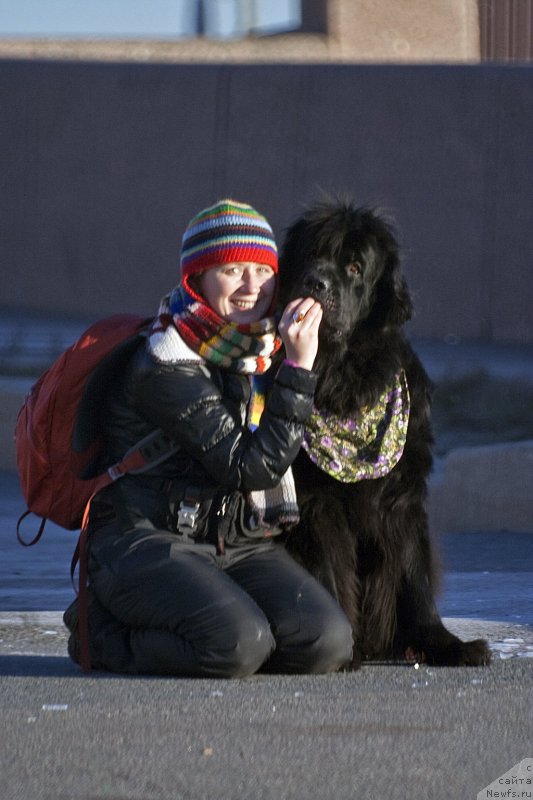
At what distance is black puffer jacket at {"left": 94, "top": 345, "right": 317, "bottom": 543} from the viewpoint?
4.07 metres

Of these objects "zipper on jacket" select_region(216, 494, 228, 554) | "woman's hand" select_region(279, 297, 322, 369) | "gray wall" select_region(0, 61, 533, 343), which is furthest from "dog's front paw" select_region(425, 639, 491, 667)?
"gray wall" select_region(0, 61, 533, 343)

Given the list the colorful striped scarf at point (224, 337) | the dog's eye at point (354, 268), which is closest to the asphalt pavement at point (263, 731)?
the colorful striped scarf at point (224, 337)

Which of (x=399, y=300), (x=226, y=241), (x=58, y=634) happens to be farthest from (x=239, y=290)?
(x=58, y=634)

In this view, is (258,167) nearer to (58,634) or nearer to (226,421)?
(58,634)

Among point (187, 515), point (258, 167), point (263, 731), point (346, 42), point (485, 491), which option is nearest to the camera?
point (263, 731)

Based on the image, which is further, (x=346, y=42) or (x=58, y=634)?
(x=346, y=42)

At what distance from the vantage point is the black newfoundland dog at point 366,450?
4305 mm

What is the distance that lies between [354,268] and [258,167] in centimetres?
815

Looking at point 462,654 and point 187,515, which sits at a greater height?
point 187,515

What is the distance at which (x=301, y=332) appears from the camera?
13.4 feet

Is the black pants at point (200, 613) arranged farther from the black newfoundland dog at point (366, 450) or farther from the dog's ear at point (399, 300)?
the dog's ear at point (399, 300)

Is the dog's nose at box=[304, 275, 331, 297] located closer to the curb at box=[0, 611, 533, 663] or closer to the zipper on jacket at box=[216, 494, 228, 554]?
the zipper on jacket at box=[216, 494, 228, 554]

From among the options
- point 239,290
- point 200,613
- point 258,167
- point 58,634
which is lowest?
point 258,167

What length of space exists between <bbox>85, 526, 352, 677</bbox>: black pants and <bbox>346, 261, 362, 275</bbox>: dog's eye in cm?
85
